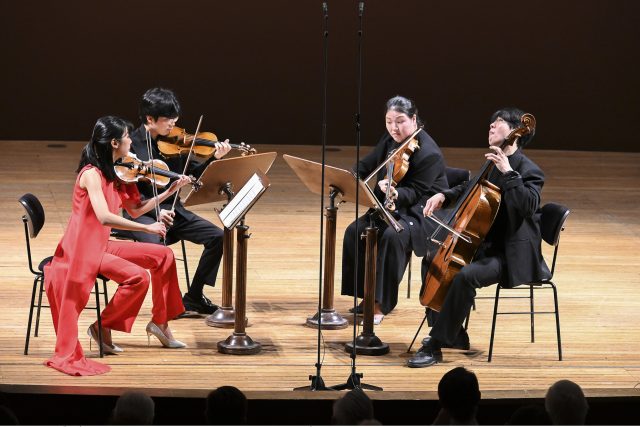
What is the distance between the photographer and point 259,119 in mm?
11203

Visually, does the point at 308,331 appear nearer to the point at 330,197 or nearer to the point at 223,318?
the point at 223,318

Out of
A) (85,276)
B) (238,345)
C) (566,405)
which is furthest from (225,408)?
(238,345)

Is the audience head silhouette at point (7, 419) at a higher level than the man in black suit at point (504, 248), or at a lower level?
lower

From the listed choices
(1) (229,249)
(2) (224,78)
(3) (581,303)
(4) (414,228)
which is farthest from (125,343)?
(2) (224,78)

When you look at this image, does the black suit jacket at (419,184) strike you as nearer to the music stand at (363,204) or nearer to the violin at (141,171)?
the music stand at (363,204)

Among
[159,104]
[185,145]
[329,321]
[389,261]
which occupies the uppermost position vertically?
[159,104]

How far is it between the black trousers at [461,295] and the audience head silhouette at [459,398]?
5.53ft

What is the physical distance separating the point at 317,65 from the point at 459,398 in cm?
808

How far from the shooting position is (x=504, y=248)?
509cm

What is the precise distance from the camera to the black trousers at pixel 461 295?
496cm

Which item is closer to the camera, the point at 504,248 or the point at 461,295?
the point at 461,295

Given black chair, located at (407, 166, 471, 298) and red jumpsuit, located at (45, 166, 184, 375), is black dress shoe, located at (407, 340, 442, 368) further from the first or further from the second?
red jumpsuit, located at (45, 166, 184, 375)

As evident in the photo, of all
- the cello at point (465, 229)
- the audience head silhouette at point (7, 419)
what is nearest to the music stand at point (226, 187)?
the cello at point (465, 229)

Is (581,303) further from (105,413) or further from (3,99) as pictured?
(3,99)
